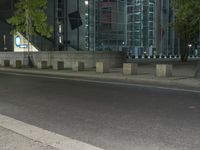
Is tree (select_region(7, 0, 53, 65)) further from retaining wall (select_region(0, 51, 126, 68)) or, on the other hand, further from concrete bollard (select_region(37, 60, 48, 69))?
concrete bollard (select_region(37, 60, 48, 69))

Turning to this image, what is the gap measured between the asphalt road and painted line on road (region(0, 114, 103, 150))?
0.30 m

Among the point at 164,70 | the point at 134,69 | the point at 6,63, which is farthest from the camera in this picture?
the point at 6,63

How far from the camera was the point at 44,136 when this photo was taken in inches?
254

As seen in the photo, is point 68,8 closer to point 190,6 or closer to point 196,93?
point 190,6

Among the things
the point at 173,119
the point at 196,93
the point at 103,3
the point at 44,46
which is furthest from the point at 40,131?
the point at 103,3

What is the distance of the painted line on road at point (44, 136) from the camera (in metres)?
5.81

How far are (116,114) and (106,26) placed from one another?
44.2 metres

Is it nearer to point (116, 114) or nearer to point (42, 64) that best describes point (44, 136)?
point (116, 114)

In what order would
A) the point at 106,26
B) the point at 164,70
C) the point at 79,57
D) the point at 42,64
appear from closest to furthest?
the point at 164,70, the point at 42,64, the point at 79,57, the point at 106,26

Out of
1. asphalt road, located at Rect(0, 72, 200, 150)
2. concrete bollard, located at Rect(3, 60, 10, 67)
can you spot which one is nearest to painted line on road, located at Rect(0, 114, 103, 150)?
asphalt road, located at Rect(0, 72, 200, 150)

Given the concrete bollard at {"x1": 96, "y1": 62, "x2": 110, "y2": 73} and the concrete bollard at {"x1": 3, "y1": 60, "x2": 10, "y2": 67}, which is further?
the concrete bollard at {"x1": 3, "y1": 60, "x2": 10, "y2": 67}

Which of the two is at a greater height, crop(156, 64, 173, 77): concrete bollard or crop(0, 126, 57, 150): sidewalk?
crop(156, 64, 173, 77): concrete bollard

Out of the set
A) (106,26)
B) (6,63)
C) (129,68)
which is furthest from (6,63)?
(106,26)

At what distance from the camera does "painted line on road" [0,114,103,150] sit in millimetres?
5814
